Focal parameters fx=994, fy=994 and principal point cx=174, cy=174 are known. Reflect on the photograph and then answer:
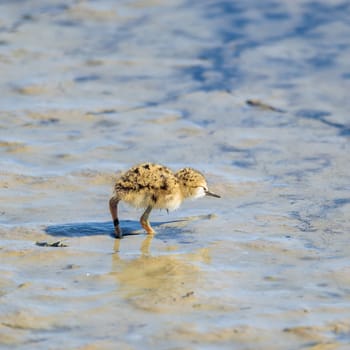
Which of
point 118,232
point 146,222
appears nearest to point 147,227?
point 146,222

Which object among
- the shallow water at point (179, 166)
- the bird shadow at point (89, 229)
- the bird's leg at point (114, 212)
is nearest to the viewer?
the shallow water at point (179, 166)

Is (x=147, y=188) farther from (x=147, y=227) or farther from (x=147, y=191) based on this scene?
(x=147, y=227)

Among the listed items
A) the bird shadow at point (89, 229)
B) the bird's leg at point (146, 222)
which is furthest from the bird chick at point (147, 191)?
the bird shadow at point (89, 229)

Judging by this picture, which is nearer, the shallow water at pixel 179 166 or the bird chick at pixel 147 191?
the shallow water at pixel 179 166

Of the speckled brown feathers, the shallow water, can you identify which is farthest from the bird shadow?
the speckled brown feathers

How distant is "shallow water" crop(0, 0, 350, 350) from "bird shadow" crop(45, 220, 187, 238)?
0.08ft

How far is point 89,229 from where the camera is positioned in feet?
25.8

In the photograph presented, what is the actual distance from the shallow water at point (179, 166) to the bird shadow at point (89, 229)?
2 centimetres

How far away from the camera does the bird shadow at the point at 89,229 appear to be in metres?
7.72

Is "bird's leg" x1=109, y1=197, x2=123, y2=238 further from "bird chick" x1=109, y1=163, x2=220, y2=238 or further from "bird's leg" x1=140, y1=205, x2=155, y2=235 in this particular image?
"bird's leg" x1=140, y1=205, x2=155, y2=235

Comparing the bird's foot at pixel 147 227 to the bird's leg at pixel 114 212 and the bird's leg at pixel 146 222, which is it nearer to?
the bird's leg at pixel 146 222

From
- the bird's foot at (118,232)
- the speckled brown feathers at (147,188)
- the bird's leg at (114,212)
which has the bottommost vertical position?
the bird's foot at (118,232)

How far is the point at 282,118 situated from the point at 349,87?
1.15 meters

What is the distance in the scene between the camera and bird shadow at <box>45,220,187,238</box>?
7.72 m
